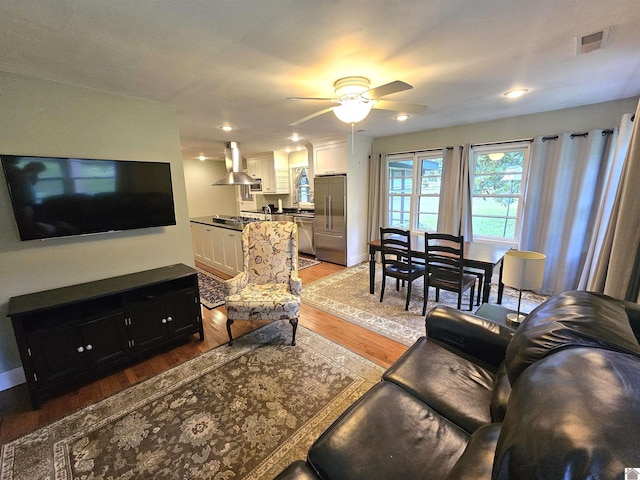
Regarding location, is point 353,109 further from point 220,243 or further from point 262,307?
point 220,243

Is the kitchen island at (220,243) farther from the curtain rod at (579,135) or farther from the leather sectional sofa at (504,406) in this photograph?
the curtain rod at (579,135)

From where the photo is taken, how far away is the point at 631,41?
1.68 m

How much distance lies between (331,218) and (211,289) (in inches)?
96.5

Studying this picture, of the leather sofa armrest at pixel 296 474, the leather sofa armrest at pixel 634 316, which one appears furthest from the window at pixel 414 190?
the leather sofa armrest at pixel 296 474

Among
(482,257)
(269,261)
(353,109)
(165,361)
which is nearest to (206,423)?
(165,361)

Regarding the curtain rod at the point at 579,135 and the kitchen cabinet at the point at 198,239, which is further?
the kitchen cabinet at the point at 198,239

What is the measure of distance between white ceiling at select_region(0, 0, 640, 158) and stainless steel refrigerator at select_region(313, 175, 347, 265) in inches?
87.9

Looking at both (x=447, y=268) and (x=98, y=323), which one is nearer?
→ (x=98, y=323)

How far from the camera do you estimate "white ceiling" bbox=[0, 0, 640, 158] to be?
1.33m

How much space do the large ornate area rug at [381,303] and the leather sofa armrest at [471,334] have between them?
2.83 feet

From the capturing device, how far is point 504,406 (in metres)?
1.14

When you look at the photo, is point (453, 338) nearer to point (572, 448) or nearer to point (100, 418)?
point (572, 448)

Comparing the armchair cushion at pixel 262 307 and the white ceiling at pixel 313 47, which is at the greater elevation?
the white ceiling at pixel 313 47

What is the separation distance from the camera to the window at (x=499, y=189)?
379 cm
